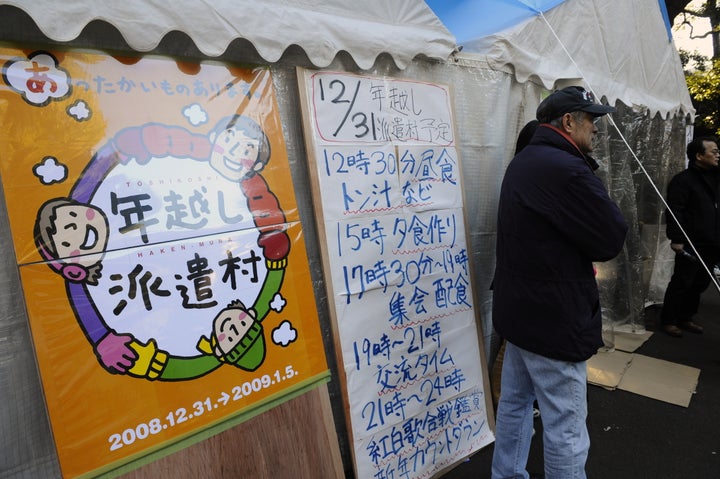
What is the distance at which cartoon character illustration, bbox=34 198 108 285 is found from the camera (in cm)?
137

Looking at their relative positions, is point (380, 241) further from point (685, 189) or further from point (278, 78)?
point (685, 189)

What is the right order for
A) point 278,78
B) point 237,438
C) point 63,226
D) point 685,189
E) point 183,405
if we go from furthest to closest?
point 685,189
point 278,78
point 237,438
point 183,405
point 63,226

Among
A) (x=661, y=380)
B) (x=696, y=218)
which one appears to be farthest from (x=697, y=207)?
(x=661, y=380)

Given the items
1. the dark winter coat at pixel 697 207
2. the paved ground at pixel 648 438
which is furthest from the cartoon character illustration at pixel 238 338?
the dark winter coat at pixel 697 207

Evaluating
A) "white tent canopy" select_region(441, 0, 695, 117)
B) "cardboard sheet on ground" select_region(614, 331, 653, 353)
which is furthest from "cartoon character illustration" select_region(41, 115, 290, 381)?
"cardboard sheet on ground" select_region(614, 331, 653, 353)

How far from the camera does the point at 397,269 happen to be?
2309 mm

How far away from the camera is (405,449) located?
2.27 m

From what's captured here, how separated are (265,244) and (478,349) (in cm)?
153

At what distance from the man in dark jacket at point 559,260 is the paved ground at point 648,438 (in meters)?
0.84

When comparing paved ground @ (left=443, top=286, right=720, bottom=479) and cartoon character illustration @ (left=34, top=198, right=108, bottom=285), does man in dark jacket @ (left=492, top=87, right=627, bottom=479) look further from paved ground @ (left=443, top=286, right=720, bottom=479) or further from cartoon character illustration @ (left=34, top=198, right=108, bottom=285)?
cartoon character illustration @ (left=34, top=198, right=108, bottom=285)

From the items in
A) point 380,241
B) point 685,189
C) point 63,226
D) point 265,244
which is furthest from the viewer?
point 685,189

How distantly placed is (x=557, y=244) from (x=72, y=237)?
178 centimetres

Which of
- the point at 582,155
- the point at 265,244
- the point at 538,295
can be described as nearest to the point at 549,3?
the point at 582,155

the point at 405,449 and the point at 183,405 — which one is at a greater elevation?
the point at 183,405
